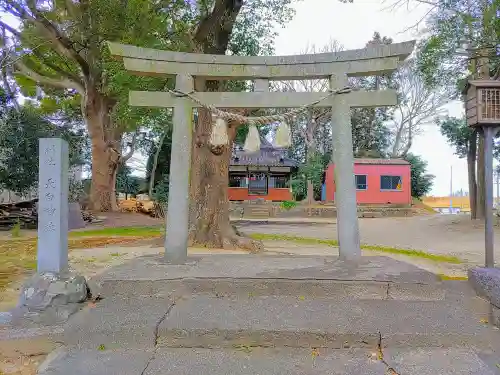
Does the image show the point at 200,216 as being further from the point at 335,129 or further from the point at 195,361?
the point at 195,361

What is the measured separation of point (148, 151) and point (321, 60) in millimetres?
29008

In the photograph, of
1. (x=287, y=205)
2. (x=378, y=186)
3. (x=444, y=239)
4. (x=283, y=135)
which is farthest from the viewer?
(x=378, y=186)

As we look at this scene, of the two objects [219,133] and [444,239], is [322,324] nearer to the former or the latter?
[219,133]

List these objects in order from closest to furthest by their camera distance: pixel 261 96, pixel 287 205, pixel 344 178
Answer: pixel 344 178, pixel 261 96, pixel 287 205

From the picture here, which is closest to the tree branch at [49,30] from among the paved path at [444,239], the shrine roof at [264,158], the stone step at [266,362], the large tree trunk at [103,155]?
the large tree trunk at [103,155]

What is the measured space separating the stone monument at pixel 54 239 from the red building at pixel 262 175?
2678 cm

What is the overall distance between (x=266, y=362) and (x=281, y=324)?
0.45 metres

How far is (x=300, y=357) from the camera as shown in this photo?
11.2ft

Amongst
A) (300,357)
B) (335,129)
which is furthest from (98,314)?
(335,129)

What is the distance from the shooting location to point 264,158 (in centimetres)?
3158

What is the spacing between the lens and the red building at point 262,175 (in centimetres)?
3139

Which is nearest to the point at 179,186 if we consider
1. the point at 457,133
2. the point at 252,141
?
the point at 252,141

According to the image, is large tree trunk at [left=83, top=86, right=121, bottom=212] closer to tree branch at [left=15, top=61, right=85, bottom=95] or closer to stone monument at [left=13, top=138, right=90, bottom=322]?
→ tree branch at [left=15, top=61, right=85, bottom=95]

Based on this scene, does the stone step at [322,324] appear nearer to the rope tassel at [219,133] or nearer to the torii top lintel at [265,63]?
the rope tassel at [219,133]
